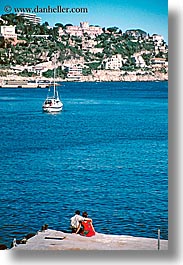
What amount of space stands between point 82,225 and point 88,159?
64 centimetres

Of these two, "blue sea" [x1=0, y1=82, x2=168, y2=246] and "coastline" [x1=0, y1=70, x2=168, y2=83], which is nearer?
"blue sea" [x1=0, y1=82, x2=168, y2=246]

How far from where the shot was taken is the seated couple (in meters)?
5.00

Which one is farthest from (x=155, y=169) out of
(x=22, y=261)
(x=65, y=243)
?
(x=22, y=261)

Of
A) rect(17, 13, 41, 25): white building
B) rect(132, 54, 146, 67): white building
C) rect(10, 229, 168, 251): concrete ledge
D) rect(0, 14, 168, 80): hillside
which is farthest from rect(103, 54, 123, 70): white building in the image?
rect(10, 229, 168, 251): concrete ledge

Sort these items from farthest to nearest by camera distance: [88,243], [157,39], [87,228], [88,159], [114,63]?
[114,63], [88,159], [157,39], [87,228], [88,243]

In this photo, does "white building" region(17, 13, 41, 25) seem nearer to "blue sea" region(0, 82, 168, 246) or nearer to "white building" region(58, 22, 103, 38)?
"white building" region(58, 22, 103, 38)

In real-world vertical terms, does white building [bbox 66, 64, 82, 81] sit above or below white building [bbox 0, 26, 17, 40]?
below

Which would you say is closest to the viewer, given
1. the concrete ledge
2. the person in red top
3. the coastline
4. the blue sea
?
the concrete ledge

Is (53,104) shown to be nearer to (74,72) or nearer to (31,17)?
(74,72)

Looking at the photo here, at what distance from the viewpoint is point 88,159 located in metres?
5.39

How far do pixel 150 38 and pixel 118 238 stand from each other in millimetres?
1774

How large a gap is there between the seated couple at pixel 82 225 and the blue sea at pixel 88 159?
2.4 inches

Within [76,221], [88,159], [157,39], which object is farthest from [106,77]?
[76,221]

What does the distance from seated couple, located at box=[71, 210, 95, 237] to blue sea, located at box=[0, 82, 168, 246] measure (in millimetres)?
61
